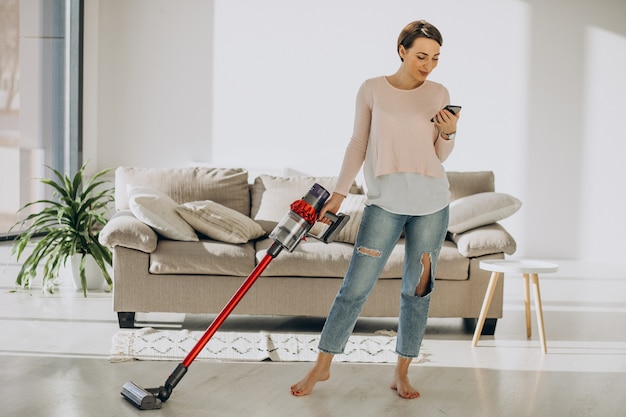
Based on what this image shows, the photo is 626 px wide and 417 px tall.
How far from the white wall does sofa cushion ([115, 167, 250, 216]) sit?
92.4 inches

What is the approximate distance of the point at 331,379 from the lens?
332cm

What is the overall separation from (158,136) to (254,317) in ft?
10.6

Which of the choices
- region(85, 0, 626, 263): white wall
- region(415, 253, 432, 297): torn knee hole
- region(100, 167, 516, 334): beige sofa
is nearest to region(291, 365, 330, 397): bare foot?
region(415, 253, 432, 297): torn knee hole

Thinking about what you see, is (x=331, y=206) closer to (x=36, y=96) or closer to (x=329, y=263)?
(x=329, y=263)

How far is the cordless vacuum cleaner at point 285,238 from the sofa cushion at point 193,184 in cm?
194

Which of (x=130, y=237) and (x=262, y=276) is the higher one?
(x=130, y=237)

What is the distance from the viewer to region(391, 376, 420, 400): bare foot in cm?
311

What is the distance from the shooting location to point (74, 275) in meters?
5.09

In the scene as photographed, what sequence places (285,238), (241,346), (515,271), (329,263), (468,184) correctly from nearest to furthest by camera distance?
(285,238) → (241,346) → (515,271) → (329,263) → (468,184)

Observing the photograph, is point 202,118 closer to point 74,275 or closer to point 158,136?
point 158,136

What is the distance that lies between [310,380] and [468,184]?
200 centimetres

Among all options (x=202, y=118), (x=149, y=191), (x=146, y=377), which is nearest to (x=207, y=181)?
(x=149, y=191)

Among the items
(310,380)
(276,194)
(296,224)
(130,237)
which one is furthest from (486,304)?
(130,237)

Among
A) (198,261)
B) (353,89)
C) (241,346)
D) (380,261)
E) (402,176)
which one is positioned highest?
(353,89)
